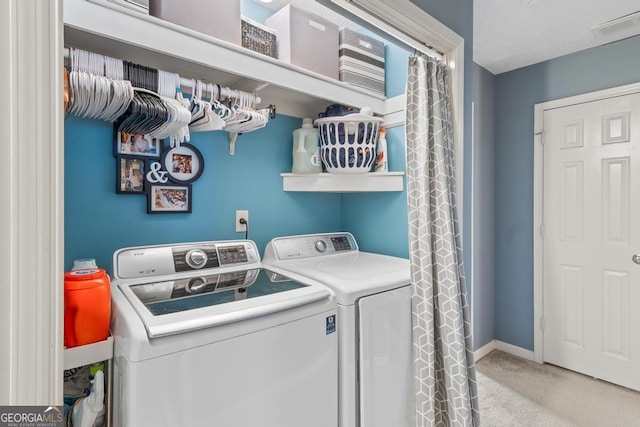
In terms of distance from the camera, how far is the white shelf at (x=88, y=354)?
0.91m

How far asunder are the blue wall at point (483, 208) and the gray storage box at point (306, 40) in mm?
1598

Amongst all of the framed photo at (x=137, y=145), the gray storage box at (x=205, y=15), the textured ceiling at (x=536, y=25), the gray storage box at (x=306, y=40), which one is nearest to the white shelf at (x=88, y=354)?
the framed photo at (x=137, y=145)

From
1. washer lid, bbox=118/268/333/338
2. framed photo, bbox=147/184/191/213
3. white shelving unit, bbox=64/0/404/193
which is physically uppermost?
white shelving unit, bbox=64/0/404/193

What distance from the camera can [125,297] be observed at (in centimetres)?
114

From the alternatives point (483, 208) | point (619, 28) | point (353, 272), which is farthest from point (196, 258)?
point (619, 28)

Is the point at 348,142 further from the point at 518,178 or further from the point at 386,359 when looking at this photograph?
the point at 518,178

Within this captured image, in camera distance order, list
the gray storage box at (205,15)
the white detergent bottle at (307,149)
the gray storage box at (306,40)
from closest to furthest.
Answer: the gray storage box at (205,15) → the gray storage box at (306,40) → the white detergent bottle at (307,149)

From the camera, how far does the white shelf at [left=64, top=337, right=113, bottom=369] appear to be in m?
0.91

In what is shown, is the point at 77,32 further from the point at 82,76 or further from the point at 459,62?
the point at 459,62

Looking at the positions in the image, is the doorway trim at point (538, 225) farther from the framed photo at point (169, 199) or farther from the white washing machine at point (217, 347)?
the framed photo at point (169, 199)

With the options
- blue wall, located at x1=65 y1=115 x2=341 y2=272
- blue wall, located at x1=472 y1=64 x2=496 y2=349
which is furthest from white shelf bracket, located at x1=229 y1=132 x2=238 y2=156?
blue wall, located at x1=472 y1=64 x2=496 y2=349

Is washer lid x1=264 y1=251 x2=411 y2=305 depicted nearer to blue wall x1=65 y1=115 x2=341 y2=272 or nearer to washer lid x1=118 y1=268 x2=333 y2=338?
washer lid x1=118 y1=268 x2=333 y2=338

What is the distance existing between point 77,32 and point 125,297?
915mm
